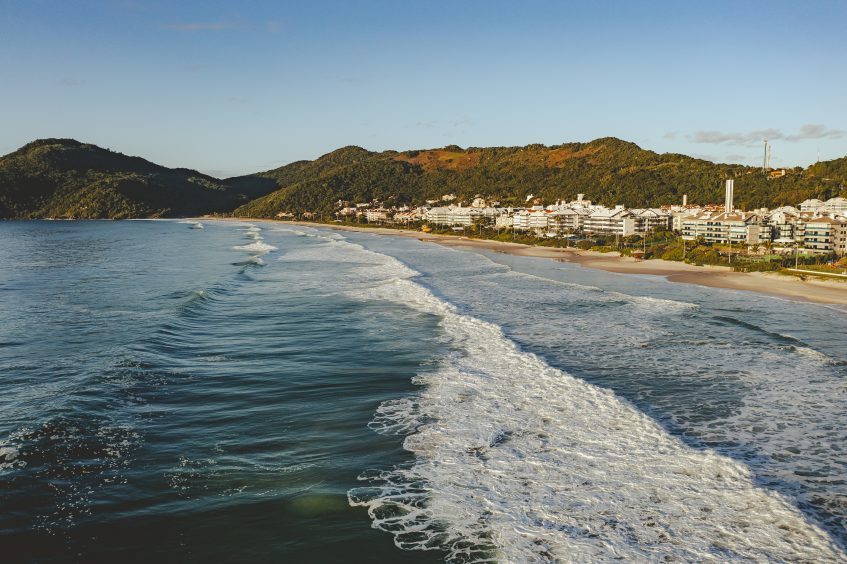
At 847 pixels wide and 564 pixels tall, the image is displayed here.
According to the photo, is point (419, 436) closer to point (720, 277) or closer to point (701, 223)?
point (720, 277)

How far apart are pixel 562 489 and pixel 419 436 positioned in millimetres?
3366

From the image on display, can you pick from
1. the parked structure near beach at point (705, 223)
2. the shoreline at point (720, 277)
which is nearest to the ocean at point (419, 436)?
the shoreline at point (720, 277)

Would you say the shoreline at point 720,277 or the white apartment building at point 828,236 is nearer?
the shoreline at point 720,277

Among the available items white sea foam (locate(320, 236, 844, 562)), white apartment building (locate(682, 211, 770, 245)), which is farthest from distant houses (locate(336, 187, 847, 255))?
white sea foam (locate(320, 236, 844, 562))

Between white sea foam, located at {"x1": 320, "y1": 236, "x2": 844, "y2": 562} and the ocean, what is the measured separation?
0.04 metres

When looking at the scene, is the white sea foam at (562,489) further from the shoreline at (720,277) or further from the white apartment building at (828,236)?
the white apartment building at (828,236)

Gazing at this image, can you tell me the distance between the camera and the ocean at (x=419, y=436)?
8797mm

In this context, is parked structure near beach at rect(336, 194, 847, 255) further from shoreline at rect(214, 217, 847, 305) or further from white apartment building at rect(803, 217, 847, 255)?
shoreline at rect(214, 217, 847, 305)

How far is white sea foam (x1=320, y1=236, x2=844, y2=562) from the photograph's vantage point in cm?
858

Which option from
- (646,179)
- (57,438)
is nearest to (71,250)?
(57,438)

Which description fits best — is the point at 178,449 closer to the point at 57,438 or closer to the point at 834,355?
the point at 57,438

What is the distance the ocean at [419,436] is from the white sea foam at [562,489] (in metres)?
0.04

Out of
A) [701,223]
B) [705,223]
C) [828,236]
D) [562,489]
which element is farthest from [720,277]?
[562,489]

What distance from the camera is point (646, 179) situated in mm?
143500
